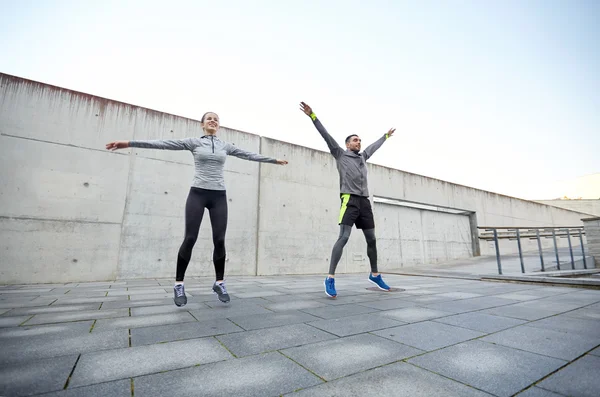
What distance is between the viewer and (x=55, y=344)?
4.82 feet

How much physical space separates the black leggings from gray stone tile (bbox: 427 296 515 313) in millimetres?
2134

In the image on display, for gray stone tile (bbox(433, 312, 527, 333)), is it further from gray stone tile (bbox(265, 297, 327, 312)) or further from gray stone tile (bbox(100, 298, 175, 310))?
gray stone tile (bbox(100, 298, 175, 310))

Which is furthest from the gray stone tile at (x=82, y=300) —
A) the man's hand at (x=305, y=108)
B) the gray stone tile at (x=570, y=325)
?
the gray stone tile at (x=570, y=325)

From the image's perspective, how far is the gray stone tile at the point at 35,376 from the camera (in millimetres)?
969

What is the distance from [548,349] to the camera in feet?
4.59

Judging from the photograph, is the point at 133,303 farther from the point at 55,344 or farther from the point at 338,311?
the point at 338,311

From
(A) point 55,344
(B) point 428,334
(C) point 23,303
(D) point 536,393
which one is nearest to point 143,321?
(A) point 55,344

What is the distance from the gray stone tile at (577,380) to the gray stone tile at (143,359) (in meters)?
1.34

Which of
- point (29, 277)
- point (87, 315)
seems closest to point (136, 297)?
point (87, 315)

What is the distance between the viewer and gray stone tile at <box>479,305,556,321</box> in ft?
6.97

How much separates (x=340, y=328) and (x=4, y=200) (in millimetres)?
6122

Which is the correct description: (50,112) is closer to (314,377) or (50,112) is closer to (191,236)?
(191,236)

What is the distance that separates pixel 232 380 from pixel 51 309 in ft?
7.85

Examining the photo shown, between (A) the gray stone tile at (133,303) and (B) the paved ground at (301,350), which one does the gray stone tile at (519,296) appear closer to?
(B) the paved ground at (301,350)
